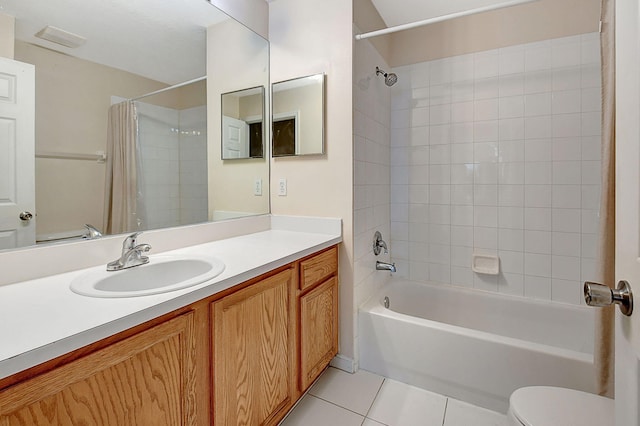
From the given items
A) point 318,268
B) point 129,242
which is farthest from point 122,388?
point 318,268

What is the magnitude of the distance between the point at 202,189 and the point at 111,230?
20.5 inches

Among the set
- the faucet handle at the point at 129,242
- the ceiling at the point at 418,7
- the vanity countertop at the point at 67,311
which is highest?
the ceiling at the point at 418,7

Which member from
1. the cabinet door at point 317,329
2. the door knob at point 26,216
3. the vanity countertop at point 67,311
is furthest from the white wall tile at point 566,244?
the door knob at point 26,216

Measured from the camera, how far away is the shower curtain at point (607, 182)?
0.99 meters

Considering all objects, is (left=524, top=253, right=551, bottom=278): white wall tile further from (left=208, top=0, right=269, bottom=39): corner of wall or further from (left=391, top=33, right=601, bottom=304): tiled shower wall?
(left=208, top=0, right=269, bottom=39): corner of wall

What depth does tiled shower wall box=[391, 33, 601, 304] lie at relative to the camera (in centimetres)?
195

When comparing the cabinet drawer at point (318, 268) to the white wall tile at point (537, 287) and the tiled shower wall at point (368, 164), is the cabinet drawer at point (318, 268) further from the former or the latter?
the white wall tile at point (537, 287)

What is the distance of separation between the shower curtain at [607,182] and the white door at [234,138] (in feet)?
5.63

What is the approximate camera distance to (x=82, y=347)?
2.26ft

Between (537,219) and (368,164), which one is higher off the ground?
(368,164)

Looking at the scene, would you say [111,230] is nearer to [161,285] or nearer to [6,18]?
[161,285]

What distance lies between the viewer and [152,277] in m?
1.25

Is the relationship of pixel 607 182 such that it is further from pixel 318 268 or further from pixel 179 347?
→ pixel 179 347

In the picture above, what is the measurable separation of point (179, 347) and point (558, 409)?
1.24m
